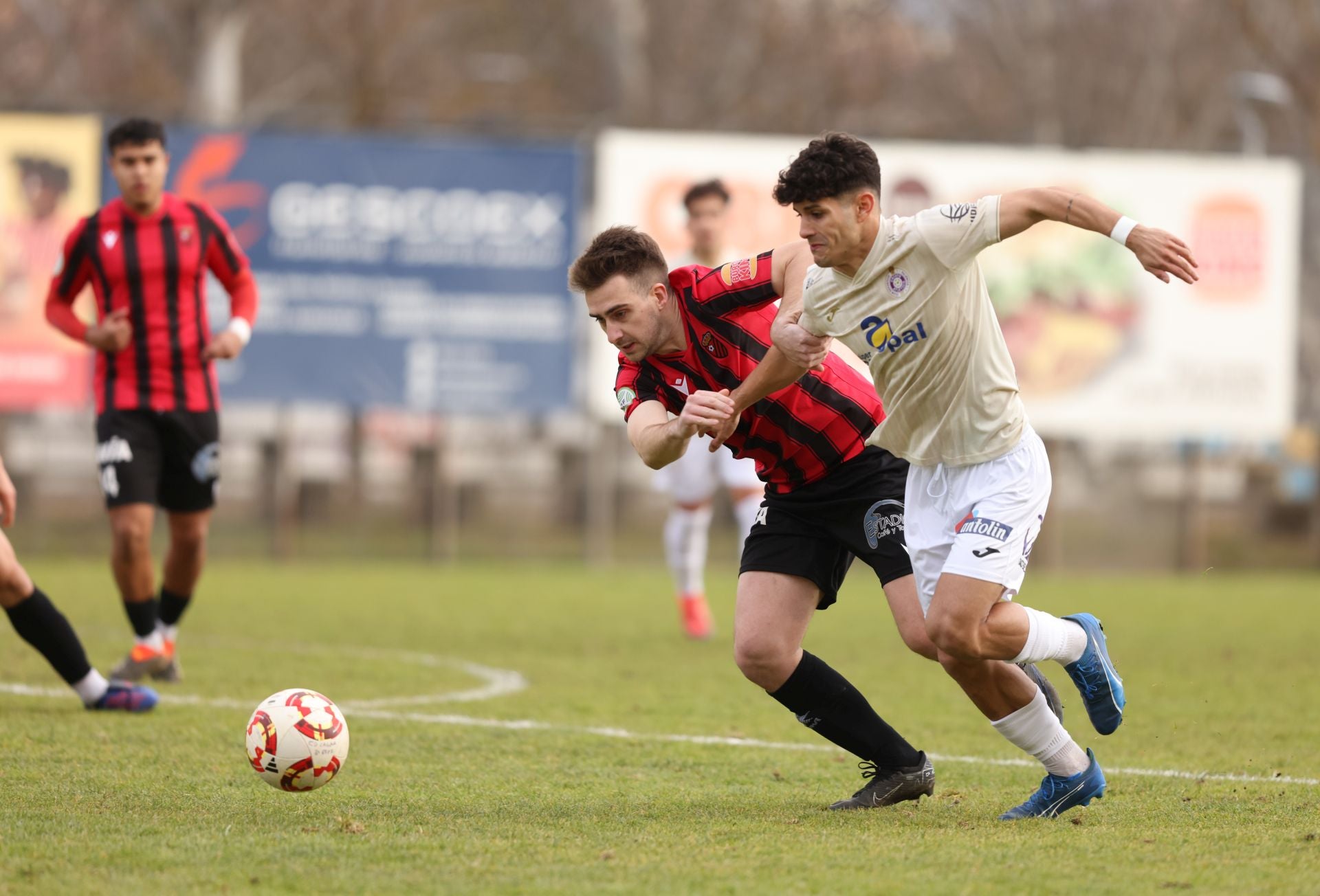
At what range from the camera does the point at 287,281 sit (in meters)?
16.2

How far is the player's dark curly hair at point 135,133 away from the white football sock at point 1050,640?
4.90 m

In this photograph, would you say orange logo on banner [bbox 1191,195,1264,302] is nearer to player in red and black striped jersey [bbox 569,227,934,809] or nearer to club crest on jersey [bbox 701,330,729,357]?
player in red and black striped jersey [bbox 569,227,934,809]

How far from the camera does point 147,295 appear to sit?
8359mm

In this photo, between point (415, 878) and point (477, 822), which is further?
point (477, 822)

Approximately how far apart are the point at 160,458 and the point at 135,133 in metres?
1.53

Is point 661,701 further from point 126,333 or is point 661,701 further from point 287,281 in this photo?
point 287,281

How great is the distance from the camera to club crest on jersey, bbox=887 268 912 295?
504 cm

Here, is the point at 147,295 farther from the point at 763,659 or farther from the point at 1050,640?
the point at 1050,640

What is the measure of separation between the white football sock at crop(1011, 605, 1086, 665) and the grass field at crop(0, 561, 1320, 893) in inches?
19.8

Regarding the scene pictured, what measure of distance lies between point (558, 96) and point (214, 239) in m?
25.8

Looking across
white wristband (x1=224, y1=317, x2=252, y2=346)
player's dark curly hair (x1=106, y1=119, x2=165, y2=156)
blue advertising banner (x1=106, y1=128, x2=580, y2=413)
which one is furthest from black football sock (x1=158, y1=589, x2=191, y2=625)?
blue advertising banner (x1=106, y1=128, x2=580, y2=413)

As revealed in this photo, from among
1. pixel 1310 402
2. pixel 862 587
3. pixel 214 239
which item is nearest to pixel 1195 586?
pixel 862 587

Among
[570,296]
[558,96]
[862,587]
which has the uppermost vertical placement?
[558,96]

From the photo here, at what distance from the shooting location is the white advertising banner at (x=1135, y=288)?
55.2 feet
